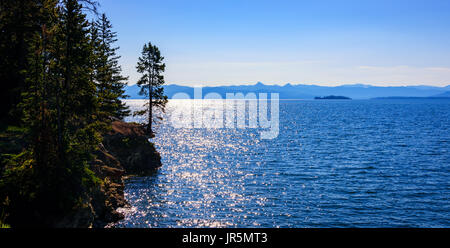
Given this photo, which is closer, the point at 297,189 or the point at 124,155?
the point at 297,189

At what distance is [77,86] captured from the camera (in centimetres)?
2391

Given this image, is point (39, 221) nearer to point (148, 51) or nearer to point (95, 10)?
point (95, 10)

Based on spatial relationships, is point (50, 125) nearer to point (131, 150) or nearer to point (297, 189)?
point (131, 150)

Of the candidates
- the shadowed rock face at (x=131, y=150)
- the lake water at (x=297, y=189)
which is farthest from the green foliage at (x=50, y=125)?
the shadowed rock face at (x=131, y=150)

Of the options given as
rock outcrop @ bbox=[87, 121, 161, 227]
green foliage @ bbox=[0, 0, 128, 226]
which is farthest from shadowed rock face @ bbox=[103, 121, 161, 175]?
green foliage @ bbox=[0, 0, 128, 226]

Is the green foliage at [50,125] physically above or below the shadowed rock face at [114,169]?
above

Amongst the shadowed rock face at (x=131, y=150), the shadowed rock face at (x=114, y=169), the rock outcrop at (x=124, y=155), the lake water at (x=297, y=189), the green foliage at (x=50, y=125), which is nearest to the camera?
the green foliage at (x=50, y=125)
